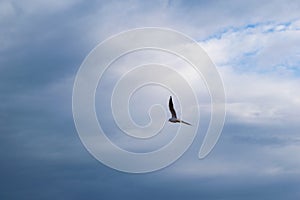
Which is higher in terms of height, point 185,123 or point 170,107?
point 170,107

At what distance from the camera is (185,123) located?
47.4 metres

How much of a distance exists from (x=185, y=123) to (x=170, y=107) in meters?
5.90

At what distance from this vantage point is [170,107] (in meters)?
51.5

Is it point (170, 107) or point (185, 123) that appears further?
point (170, 107)
